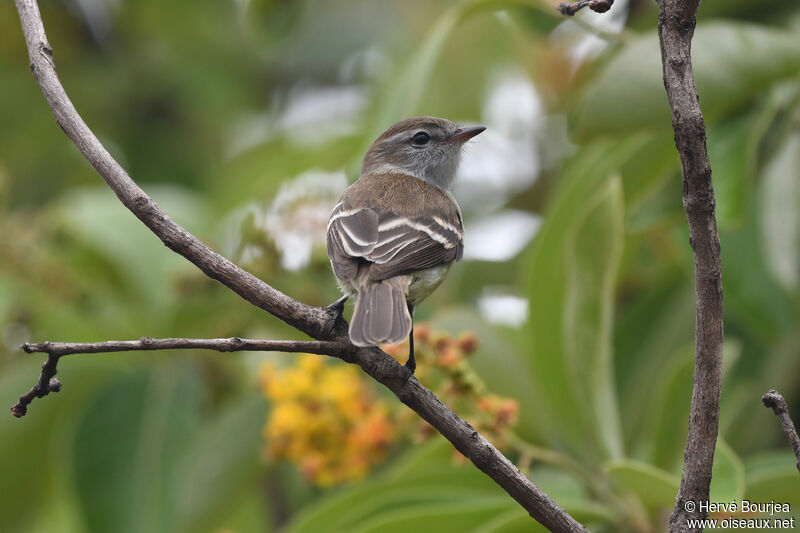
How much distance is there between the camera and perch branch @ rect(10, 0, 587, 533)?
1761 millimetres

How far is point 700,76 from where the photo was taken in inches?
117

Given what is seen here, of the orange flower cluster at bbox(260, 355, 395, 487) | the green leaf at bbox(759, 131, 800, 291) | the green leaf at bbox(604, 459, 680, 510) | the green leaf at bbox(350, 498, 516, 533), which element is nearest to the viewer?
the green leaf at bbox(604, 459, 680, 510)

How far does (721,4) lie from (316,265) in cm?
182

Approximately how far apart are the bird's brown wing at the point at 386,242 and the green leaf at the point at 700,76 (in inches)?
21.7

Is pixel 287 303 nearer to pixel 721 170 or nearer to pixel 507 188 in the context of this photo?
pixel 721 170

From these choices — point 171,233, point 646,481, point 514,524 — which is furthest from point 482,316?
point 171,233

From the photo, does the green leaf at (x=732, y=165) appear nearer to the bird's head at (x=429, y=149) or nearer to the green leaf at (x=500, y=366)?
the green leaf at (x=500, y=366)

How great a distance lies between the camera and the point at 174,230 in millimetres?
1888

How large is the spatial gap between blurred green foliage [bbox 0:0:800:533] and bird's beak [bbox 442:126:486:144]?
0.24m

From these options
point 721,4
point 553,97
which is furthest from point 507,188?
point 721,4

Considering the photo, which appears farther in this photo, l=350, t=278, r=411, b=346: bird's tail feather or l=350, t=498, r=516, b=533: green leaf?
l=350, t=498, r=516, b=533: green leaf

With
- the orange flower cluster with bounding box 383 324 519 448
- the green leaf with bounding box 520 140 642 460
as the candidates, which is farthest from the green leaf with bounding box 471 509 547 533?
the green leaf with bounding box 520 140 642 460

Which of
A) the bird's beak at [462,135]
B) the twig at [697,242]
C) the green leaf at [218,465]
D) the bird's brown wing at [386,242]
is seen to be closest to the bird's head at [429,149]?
the bird's beak at [462,135]

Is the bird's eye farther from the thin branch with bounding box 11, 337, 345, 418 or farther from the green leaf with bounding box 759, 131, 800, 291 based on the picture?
the thin branch with bounding box 11, 337, 345, 418
